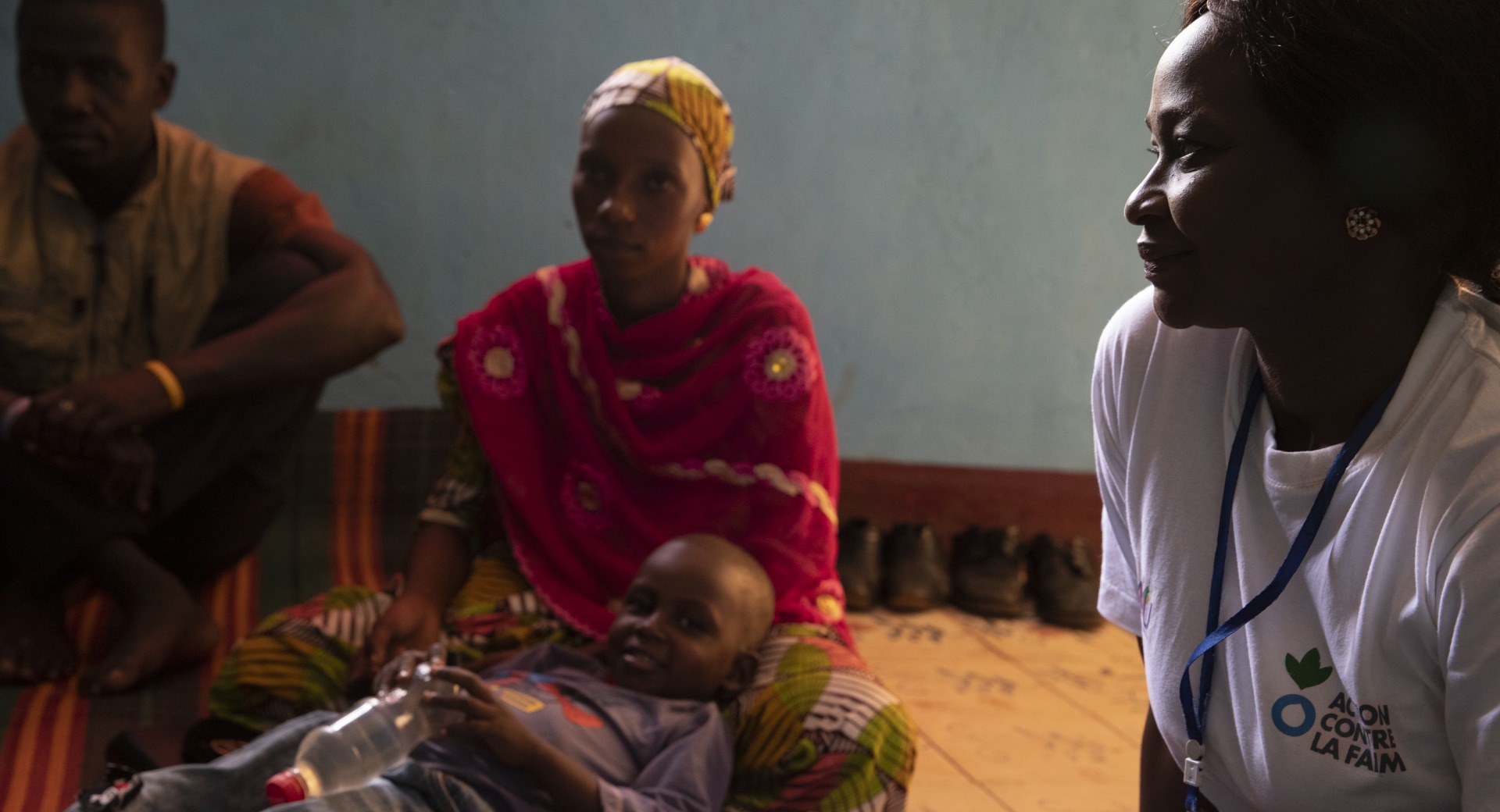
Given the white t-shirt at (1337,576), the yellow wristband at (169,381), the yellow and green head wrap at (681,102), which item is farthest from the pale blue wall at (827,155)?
the white t-shirt at (1337,576)

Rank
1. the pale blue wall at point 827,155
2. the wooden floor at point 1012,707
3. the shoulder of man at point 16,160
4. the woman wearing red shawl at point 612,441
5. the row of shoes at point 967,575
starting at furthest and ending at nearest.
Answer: the row of shoes at point 967,575, the pale blue wall at point 827,155, the shoulder of man at point 16,160, the wooden floor at point 1012,707, the woman wearing red shawl at point 612,441

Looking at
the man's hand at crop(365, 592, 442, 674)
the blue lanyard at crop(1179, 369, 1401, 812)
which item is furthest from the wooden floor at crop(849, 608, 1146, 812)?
the blue lanyard at crop(1179, 369, 1401, 812)

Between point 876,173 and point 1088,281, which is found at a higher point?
point 876,173

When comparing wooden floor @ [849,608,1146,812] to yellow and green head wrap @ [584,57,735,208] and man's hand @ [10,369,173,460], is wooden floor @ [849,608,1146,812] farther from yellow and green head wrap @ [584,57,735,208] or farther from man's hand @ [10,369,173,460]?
man's hand @ [10,369,173,460]

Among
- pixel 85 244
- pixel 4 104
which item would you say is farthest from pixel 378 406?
pixel 4 104

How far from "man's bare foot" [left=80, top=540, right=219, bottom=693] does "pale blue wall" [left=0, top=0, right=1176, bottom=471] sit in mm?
944

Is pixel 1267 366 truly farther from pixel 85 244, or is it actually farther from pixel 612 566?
pixel 85 244

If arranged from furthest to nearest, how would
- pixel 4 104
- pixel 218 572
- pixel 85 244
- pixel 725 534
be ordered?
pixel 4 104
pixel 218 572
pixel 85 244
pixel 725 534

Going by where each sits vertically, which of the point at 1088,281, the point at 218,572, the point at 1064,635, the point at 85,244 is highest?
the point at 85,244

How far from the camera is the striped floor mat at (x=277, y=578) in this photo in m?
1.80

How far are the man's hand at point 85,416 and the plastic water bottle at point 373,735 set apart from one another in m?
0.85

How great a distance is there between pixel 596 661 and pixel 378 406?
1497mm

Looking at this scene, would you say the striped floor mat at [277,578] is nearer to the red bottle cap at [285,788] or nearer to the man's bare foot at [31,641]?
the man's bare foot at [31,641]

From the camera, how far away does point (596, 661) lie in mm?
1805
